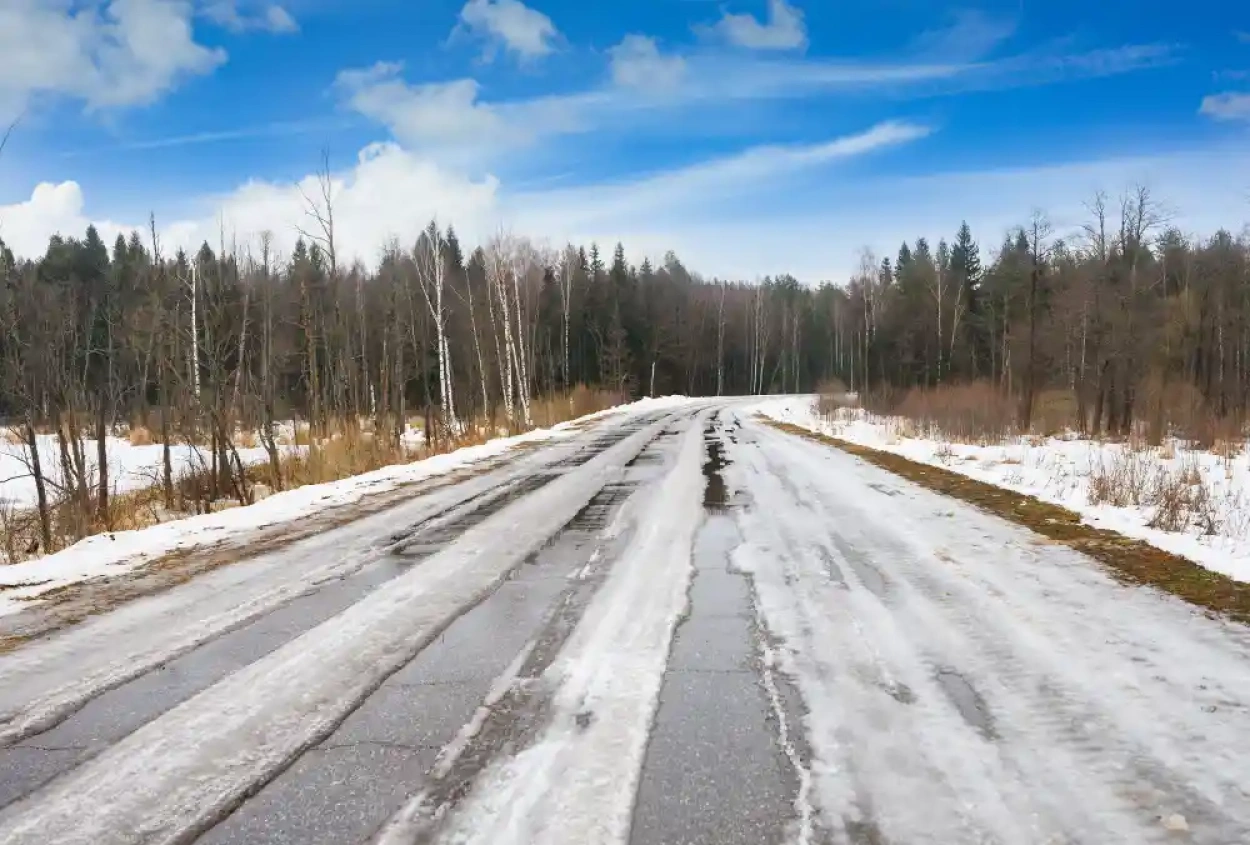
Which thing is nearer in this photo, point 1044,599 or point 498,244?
point 1044,599

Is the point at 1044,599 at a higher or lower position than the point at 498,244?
lower

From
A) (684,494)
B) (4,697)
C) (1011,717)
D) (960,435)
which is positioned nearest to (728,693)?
(1011,717)

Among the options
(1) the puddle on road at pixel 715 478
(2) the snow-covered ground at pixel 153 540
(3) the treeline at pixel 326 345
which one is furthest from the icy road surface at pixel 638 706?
(3) the treeline at pixel 326 345

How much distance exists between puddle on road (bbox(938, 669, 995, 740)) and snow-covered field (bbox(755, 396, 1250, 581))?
3.20 metres

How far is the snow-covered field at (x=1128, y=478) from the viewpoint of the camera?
6184mm

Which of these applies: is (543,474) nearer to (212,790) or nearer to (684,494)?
(684,494)

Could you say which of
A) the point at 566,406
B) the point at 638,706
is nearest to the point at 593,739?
the point at 638,706

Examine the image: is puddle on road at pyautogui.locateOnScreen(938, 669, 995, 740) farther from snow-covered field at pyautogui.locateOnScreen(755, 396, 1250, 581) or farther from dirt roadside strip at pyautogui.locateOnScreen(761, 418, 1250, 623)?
snow-covered field at pyautogui.locateOnScreen(755, 396, 1250, 581)

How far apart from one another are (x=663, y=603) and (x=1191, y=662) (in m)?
2.72

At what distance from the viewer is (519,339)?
32.6 metres

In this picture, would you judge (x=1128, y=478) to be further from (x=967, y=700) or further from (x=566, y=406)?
(x=566, y=406)

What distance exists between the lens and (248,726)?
2.98 metres

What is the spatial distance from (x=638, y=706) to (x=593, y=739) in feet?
1.16

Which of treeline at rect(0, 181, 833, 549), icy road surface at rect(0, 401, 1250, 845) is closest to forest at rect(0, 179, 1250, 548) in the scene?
treeline at rect(0, 181, 833, 549)
